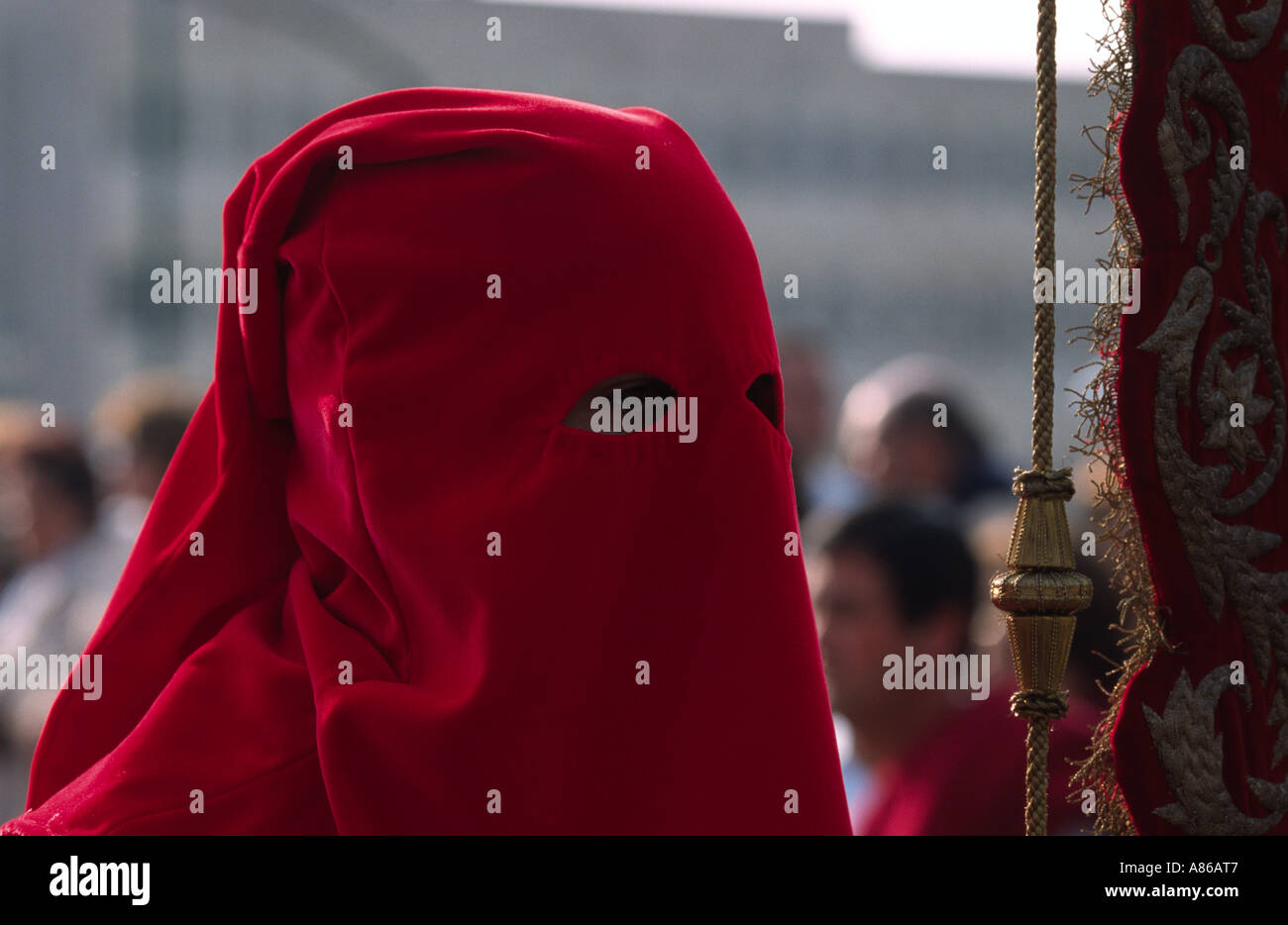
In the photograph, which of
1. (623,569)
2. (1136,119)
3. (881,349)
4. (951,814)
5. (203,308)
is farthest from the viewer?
(881,349)

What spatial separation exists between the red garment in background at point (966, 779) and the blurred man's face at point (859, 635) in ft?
0.45

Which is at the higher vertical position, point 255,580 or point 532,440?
point 532,440

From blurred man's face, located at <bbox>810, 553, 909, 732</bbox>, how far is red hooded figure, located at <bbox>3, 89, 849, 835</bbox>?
1154 millimetres

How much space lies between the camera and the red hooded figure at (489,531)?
4.99ft

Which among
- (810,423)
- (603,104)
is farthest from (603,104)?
(810,423)

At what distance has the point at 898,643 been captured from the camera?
2.75 metres

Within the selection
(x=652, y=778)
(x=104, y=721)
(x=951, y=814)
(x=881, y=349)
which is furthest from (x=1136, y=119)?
(x=881, y=349)

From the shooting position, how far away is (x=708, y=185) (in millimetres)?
1687

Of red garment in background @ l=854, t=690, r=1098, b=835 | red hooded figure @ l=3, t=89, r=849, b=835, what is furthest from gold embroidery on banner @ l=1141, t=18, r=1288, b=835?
red garment in background @ l=854, t=690, r=1098, b=835

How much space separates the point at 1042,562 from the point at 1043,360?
0.21 m

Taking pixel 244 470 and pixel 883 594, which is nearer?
pixel 244 470

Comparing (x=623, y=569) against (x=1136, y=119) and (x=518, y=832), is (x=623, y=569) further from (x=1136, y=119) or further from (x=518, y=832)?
(x=1136, y=119)

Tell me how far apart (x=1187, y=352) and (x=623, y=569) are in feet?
2.02

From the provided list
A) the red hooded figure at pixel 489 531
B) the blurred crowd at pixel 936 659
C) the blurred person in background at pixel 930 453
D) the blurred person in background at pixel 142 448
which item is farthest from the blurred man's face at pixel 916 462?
the red hooded figure at pixel 489 531
